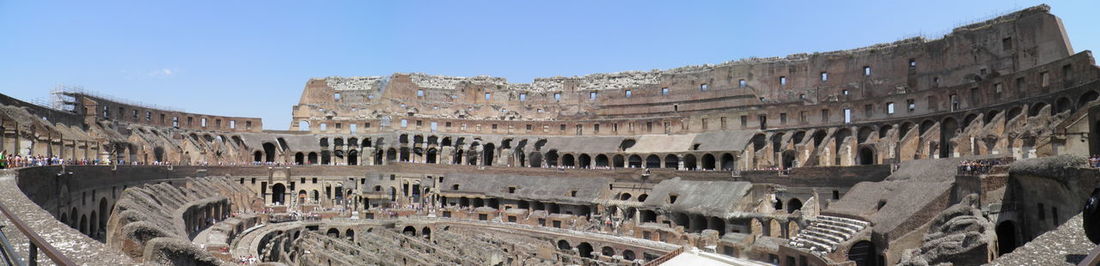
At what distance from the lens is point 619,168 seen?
156ft

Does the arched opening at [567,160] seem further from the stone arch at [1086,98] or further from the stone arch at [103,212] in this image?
the stone arch at [1086,98]

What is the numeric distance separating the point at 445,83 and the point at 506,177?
64.6 feet

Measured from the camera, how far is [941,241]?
69.7 ft

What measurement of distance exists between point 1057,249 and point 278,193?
54.7 m

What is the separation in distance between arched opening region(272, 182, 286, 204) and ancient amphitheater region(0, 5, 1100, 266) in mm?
177

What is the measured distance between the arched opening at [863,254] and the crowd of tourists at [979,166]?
4666 mm

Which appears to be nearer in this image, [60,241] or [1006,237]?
[60,241]

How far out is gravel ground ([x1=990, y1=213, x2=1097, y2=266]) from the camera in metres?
13.9

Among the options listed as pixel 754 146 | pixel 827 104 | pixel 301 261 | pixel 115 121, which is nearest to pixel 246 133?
pixel 115 121

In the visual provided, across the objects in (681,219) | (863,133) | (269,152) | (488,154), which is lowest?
(681,219)

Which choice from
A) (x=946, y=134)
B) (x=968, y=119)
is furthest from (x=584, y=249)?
(x=968, y=119)

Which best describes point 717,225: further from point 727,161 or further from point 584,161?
point 584,161

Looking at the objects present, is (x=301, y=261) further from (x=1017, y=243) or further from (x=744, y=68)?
(x=744, y=68)

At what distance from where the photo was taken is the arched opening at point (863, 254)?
25891 mm
